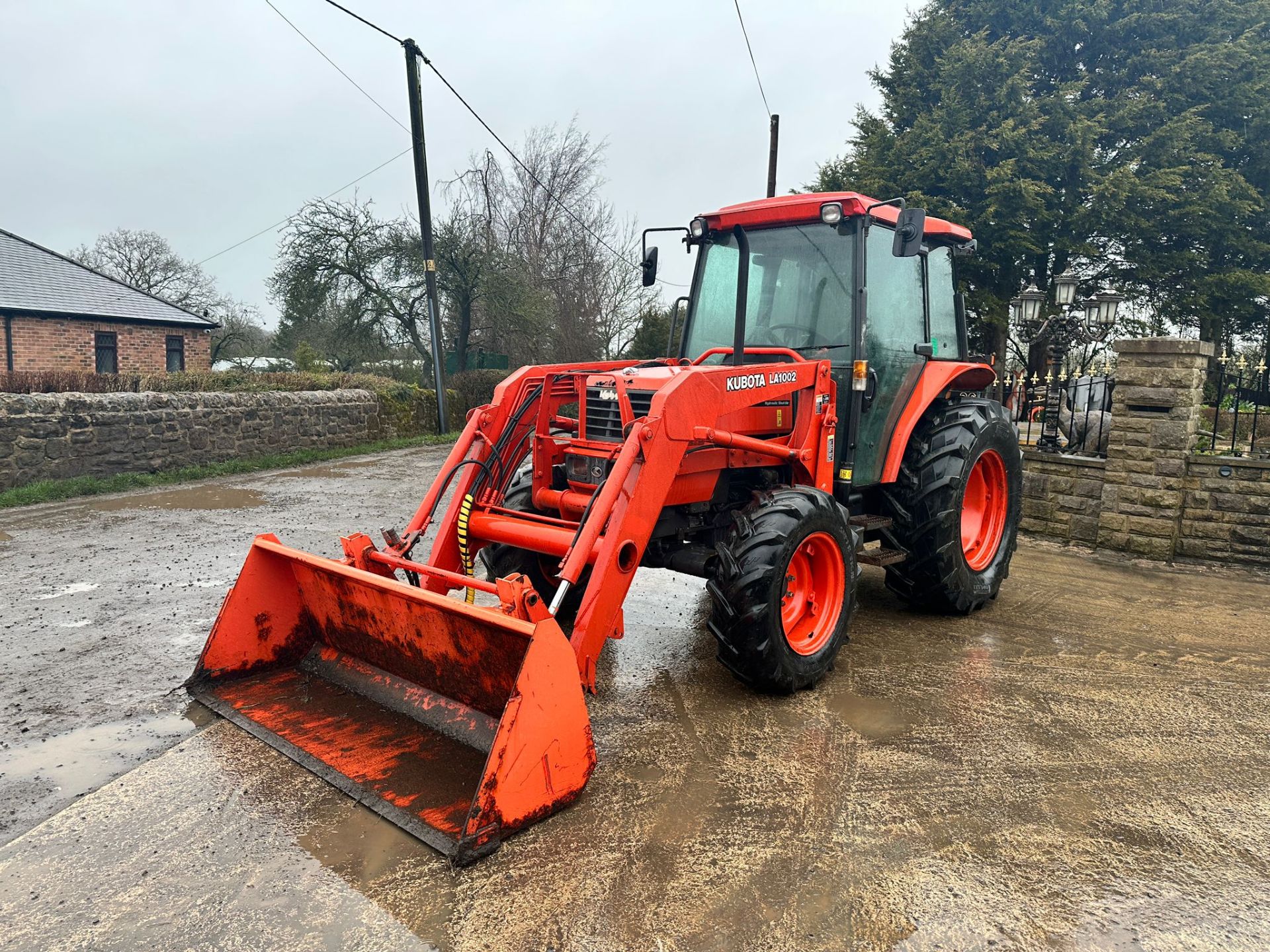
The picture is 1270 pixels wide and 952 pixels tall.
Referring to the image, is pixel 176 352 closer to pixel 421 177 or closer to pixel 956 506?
pixel 421 177

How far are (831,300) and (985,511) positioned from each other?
85.4 inches

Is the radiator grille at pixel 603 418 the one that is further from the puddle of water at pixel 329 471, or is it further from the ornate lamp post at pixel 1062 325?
the puddle of water at pixel 329 471

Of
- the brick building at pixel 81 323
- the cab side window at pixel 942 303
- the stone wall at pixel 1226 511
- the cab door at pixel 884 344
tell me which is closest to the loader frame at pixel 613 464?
the cab door at pixel 884 344

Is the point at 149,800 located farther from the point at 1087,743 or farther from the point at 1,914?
the point at 1087,743

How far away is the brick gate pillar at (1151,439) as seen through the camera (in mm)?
6672

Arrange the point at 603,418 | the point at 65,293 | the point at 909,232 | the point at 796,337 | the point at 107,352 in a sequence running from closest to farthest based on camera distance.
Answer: the point at 909,232 → the point at 603,418 → the point at 796,337 → the point at 65,293 → the point at 107,352

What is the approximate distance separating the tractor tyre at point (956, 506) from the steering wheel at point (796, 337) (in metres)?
0.98

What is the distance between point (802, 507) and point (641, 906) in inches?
77.0

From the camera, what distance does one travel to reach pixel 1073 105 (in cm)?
1898

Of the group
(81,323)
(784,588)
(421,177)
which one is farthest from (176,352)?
(784,588)

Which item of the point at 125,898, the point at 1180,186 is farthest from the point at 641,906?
the point at 1180,186

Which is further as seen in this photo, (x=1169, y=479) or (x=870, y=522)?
(x=1169, y=479)

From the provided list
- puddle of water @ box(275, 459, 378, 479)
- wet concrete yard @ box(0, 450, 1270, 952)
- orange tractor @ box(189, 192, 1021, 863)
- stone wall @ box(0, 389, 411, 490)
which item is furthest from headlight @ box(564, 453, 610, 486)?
stone wall @ box(0, 389, 411, 490)

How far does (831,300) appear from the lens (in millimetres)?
4609
